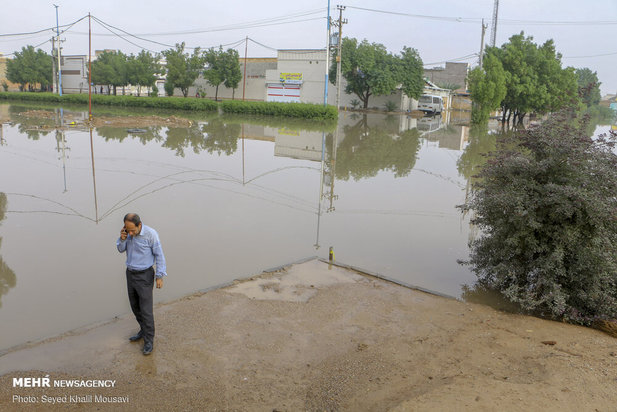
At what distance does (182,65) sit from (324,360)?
53.6 metres

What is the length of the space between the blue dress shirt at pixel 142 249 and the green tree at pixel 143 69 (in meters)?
59.5

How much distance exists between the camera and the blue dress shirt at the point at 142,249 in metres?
4.76

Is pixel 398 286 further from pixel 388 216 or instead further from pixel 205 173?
pixel 205 173

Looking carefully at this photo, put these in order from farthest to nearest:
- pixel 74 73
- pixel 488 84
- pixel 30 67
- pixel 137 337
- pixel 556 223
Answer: pixel 74 73 < pixel 30 67 < pixel 488 84 < pixel 556 223 < pixel 137 337

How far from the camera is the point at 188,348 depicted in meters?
4.95

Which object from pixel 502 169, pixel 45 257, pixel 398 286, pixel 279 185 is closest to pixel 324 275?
pixel 398 286

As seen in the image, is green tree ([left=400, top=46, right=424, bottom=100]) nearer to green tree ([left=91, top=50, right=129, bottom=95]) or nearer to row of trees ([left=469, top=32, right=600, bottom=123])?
row of trees ([left=469, top=32, right=600, bottom=123])

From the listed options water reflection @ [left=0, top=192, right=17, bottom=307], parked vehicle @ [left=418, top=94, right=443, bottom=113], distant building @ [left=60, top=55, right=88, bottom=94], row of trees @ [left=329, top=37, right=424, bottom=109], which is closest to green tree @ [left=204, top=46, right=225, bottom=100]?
row of trees @ [left=329, top=37, right=424, bottom=109]

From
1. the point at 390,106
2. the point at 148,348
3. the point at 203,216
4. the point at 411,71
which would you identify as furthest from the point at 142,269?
the point at 390,106

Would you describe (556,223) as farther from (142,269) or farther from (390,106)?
(390,106)

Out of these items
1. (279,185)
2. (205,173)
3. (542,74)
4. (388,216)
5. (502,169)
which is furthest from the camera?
(542,74)

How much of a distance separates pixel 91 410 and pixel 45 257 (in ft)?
13.8

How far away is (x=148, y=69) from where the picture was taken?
5969cm

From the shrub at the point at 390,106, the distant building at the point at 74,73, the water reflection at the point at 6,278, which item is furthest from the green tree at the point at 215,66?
the water reflection at the point at 6,278
